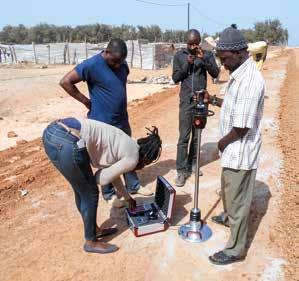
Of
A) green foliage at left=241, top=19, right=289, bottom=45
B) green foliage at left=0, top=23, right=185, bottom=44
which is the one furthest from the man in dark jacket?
green foliage at left=241, top=19, right=289, bottom=45

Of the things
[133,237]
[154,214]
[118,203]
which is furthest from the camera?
[118,203]

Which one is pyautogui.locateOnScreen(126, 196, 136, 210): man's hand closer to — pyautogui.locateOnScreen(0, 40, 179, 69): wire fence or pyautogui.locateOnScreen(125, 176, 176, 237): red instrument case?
pyautogui.locateOnScreen(125, 176, 176, 237): red instrument case

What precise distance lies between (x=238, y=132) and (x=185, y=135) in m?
2.02

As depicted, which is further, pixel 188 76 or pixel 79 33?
pixel 79 33

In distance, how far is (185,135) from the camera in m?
5.25

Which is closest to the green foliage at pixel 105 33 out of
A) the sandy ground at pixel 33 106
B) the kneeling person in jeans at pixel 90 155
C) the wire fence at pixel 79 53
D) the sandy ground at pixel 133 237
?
the wire fence at pixel 79 53

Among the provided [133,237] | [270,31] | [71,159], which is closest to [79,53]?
[133,237]

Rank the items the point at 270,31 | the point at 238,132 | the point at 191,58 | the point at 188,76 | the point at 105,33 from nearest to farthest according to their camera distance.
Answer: the point at 238,132 → the point at 191,58 → the point at 188,76 → the point at 105,33 → the point at 270,31

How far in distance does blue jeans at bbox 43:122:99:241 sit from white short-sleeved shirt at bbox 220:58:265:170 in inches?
45.8

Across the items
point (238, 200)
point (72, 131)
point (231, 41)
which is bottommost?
point (238, 200)

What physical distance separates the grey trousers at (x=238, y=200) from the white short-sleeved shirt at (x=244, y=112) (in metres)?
0.10

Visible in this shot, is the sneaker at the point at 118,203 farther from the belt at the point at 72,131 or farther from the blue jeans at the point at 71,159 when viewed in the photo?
the belt at the point at 72,131

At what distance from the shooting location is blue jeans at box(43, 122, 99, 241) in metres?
3.26

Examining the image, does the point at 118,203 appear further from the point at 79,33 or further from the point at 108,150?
the point at 79,33
